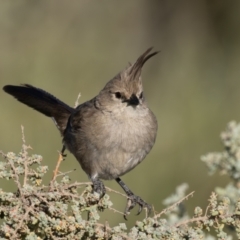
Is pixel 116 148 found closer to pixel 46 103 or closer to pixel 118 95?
pixel 118 95

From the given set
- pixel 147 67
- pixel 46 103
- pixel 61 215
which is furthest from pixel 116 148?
pixel 147 67

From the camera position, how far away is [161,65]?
7.32 metres

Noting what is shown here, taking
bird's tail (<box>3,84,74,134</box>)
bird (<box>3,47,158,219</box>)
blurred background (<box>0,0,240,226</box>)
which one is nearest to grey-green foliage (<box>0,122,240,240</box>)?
bird (<box>3,47,158,219</box>)

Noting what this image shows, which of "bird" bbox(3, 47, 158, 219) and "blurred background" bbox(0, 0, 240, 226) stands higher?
"blurred background" bbox(0, 0, 240, 226)

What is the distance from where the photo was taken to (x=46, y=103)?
484 centimetres

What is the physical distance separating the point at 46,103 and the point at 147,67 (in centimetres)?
258

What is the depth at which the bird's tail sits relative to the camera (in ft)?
15.7

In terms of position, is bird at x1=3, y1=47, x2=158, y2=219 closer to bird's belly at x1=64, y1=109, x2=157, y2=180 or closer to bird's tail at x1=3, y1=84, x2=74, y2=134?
bird's belly at x1=64, y1=109, x2=157, y2=180

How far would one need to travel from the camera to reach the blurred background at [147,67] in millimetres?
5938

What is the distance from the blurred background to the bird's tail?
2.39 ft

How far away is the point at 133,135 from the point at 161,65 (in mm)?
3201

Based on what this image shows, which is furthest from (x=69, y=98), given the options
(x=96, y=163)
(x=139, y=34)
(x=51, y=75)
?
(x=96, y=163)

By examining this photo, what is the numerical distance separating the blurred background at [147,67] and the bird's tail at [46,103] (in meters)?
0.73

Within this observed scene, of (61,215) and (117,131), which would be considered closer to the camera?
(61,215)
